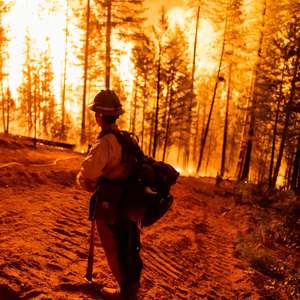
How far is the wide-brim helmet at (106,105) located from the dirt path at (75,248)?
7.63 feet

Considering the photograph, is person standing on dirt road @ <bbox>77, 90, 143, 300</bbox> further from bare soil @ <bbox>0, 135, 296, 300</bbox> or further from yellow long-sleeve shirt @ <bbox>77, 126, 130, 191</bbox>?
bare soil @ <bbox>0, 135, 296, 300</bbox>

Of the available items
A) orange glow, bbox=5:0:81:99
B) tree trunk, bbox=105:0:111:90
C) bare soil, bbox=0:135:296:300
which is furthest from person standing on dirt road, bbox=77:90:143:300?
orange glow, bbox=5:0:81:99

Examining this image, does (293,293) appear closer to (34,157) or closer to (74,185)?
(74,185)

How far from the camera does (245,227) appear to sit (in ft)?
37.8

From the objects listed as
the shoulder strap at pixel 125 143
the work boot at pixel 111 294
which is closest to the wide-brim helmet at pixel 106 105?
the shoulder strap at pixel 125 143

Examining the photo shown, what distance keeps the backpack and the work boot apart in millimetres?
1022

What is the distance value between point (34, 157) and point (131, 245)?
9.84 metres

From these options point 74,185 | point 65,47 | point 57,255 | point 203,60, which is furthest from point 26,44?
point 57,255

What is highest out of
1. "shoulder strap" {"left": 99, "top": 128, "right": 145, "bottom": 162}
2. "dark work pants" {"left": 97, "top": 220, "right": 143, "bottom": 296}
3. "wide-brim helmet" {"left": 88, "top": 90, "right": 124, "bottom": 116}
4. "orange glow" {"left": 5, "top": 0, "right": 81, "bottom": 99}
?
"orange glow" {"left": 5, "top": 0, "right": 81, "bottom": 99}

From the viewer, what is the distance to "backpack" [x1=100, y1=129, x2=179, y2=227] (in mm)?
3938

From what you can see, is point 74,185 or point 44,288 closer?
point 44,288

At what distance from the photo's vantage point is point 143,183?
398cm

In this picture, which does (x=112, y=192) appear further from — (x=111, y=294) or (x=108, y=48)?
(x=108, y=48)

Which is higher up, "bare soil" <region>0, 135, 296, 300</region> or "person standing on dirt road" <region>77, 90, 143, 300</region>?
"person standing on dirt road" <region>77, 90, 143, 300</region>
